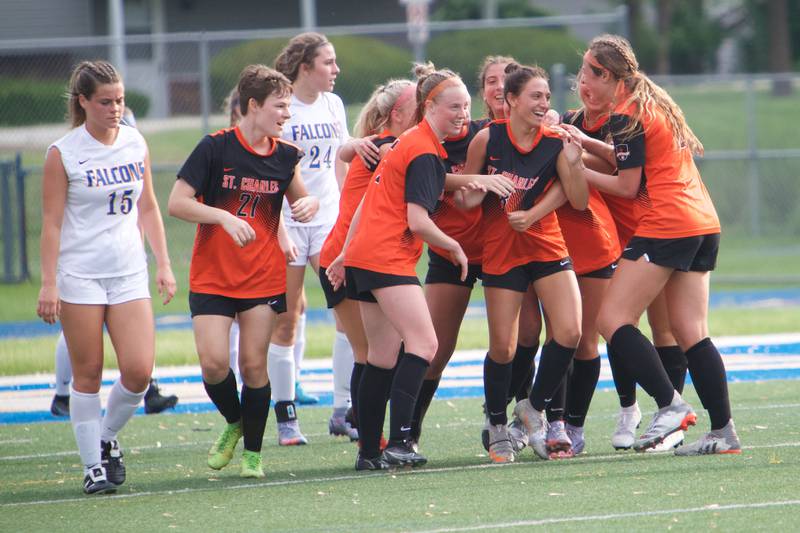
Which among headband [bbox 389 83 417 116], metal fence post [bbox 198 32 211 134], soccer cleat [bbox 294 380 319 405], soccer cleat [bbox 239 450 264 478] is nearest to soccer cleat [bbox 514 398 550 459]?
soccer cleat [bbox 239 450 264 478]

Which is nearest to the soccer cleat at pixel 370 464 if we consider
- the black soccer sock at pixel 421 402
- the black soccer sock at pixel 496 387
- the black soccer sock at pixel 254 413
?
the black soccer sock at pixel 421 402

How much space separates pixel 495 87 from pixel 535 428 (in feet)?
6.29

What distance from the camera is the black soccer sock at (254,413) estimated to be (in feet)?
21.9

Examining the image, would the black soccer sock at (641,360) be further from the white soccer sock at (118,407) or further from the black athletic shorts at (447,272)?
the white soccer sock at (118,407)

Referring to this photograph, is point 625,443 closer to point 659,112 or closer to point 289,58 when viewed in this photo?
point 659,112

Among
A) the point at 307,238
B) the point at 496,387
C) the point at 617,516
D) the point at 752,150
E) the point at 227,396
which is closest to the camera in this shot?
the point at 617,516

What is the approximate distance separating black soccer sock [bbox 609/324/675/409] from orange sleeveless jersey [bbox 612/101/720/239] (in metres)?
0.52

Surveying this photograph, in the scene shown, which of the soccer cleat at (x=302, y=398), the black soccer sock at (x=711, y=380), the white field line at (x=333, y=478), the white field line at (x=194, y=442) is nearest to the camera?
the white field line at (x=333, y=478)

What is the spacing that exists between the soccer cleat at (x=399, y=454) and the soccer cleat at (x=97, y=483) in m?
1.38

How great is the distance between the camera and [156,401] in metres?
9.52

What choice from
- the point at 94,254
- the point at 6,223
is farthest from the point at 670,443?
the point at 6,223

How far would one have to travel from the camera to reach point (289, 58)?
8375 millimetres

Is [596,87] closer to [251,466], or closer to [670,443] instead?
[670,443]

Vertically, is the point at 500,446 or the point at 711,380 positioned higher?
the point at 711,380
